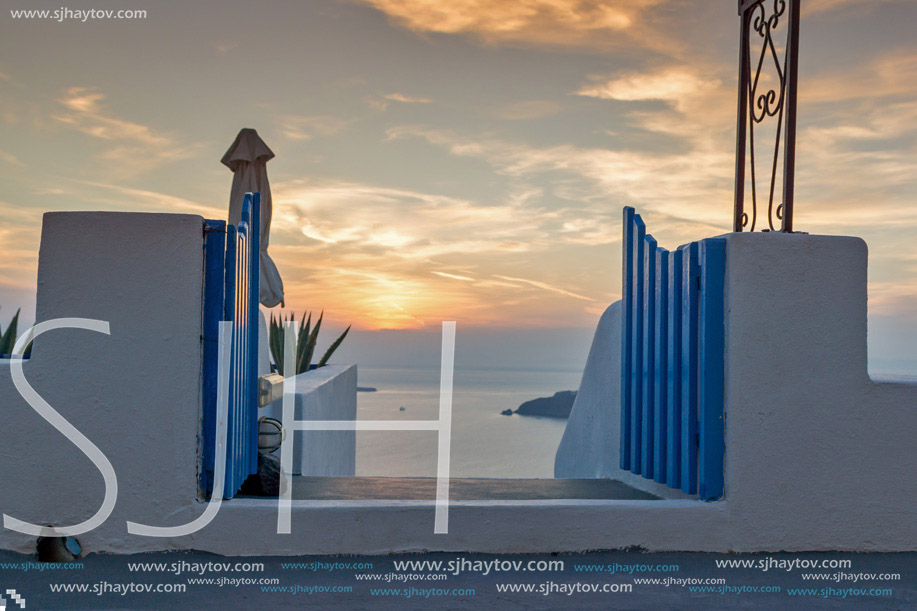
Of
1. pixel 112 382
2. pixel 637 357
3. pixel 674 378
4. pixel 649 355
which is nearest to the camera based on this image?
pixel 112 382

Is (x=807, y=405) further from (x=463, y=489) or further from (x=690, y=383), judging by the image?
(x=463, y=489)

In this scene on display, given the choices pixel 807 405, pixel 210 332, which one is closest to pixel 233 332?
pixel 210 332

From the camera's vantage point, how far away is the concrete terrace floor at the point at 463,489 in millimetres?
4098

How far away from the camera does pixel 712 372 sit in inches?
151

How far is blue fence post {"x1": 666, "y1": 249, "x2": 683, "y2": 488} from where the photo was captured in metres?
4.04

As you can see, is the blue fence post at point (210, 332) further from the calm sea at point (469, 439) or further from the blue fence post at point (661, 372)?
→ the blue fence post at point (661, 372)

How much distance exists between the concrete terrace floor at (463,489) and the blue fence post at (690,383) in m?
0.34

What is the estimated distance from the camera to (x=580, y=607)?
3100mm

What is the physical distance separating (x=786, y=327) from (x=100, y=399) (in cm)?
365

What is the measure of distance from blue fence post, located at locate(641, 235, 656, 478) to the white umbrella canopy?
12.6ft

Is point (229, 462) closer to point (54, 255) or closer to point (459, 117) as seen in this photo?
point (54, 255)

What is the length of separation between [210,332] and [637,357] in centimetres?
263

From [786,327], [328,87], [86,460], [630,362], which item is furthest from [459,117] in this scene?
[86,460]

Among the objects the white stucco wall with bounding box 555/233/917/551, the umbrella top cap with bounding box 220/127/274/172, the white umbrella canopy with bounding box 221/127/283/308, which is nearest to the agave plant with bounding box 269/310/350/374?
→ the white umbrella canopy with bounding box 221/127/283/308
